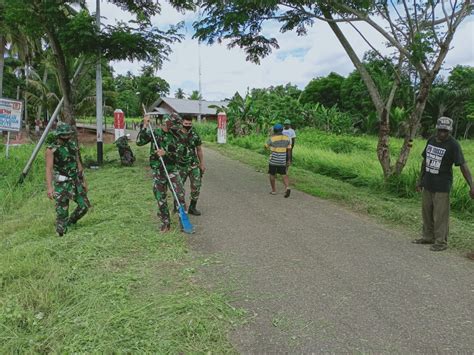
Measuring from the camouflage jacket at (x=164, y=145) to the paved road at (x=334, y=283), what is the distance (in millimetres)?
1157

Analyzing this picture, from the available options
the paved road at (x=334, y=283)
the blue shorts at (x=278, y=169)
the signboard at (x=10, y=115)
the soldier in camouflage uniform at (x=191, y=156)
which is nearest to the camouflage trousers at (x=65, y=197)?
the soldier in camouflage uniform at (x=191, y=156)

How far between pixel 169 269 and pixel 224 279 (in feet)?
2.17

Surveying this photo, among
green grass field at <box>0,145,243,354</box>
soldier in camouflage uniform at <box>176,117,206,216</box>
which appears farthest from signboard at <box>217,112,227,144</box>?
green grass field at <box>0,145,243,354</box>

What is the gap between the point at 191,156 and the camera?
21.4 ft

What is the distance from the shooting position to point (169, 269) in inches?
174

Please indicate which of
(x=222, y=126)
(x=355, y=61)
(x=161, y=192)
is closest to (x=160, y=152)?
(x=161, y=192)

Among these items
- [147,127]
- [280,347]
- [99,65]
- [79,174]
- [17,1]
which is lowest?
[280,347]

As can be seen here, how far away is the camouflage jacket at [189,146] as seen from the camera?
20.2ft

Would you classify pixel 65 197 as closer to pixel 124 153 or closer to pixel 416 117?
pixel 416 117

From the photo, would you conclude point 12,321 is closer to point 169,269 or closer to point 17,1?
point 169,269

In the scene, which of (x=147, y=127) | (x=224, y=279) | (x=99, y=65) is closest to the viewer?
(x=224, y=279)

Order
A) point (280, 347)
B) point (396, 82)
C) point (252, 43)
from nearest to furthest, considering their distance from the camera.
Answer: point (280, 347), point (396, 82), point (252, 43)

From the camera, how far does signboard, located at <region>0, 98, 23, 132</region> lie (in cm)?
1191

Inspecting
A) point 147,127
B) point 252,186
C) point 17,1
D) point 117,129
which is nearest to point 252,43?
point 252,186
